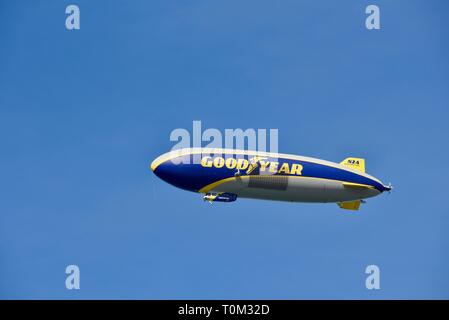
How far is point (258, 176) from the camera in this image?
77250mm

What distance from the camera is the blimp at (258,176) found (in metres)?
77.4

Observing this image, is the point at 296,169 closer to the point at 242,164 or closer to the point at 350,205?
the point at 242,164

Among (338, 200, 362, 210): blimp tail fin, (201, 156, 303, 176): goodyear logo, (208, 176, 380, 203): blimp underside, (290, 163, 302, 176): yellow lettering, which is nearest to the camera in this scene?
(208, 176, 380, 203): blimp underside

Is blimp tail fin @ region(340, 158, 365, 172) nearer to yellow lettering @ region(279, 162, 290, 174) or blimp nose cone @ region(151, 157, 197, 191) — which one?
yellow lettering @ region(279, 162, 290, 174)

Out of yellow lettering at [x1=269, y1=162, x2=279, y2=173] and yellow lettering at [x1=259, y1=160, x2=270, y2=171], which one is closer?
yellow lettering at [x1=259, y1=160, x2=270, y2=171]

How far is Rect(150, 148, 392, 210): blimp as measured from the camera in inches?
3049

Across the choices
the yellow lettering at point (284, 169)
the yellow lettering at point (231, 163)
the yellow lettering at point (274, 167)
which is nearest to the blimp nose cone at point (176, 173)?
the yellow lettering at point (231, 163)

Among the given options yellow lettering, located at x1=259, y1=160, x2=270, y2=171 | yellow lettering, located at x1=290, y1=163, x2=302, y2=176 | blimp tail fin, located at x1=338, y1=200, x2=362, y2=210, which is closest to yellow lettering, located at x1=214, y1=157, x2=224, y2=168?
yellow lettering, located at x1=259, y1=160, x2=270, y2=171

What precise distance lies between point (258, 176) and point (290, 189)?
254cm

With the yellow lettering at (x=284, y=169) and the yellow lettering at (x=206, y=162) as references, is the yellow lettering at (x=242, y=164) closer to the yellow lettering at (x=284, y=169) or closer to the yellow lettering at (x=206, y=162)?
the yellow lettering at (x=206, y=162)
